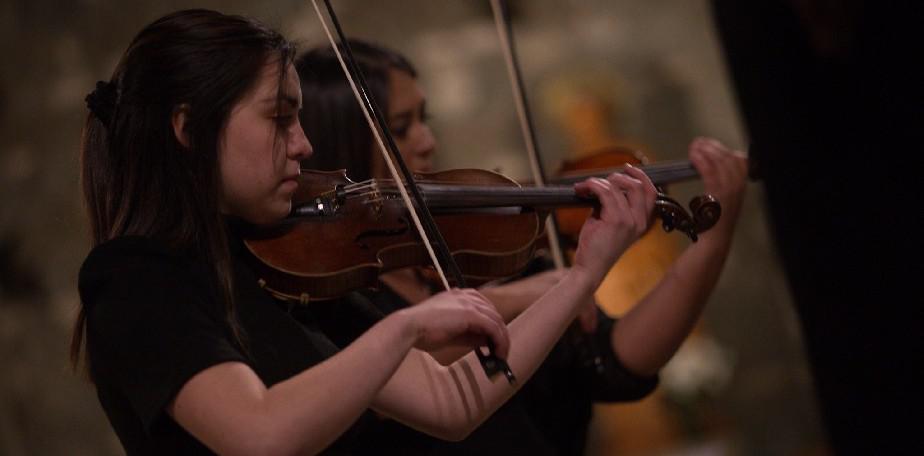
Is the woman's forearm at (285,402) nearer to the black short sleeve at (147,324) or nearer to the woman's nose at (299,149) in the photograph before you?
the black short sleeve at (147,324)

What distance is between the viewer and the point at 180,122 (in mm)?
1118

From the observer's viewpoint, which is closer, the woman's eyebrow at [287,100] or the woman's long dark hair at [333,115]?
the woman's eyebrow at [287,100]

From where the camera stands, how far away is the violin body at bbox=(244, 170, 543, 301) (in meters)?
1.16

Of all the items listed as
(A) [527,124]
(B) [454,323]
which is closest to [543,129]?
(A) [527,124]

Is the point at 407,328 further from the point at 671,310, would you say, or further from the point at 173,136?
the point at 671,310

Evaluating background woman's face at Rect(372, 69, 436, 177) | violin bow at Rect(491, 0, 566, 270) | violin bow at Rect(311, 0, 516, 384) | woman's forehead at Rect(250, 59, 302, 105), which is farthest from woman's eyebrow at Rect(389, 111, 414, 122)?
woman's forehead at Rect(250, 59, 302, 105)

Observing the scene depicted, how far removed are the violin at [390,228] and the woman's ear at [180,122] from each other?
0.13 metres

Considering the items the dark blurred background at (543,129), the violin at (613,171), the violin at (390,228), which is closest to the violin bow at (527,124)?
the violin at (613,171)

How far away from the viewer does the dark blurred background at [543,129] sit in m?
2.88

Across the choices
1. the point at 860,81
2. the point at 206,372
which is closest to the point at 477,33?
the point at 206,372

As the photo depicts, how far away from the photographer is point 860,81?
1.63 feet

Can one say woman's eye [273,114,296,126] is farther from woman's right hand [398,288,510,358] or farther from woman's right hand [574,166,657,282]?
woman's right hand [574,166,657,282]

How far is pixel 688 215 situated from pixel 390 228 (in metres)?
0.37

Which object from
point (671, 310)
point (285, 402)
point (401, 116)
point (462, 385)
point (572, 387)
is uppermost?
point (401, 116)
